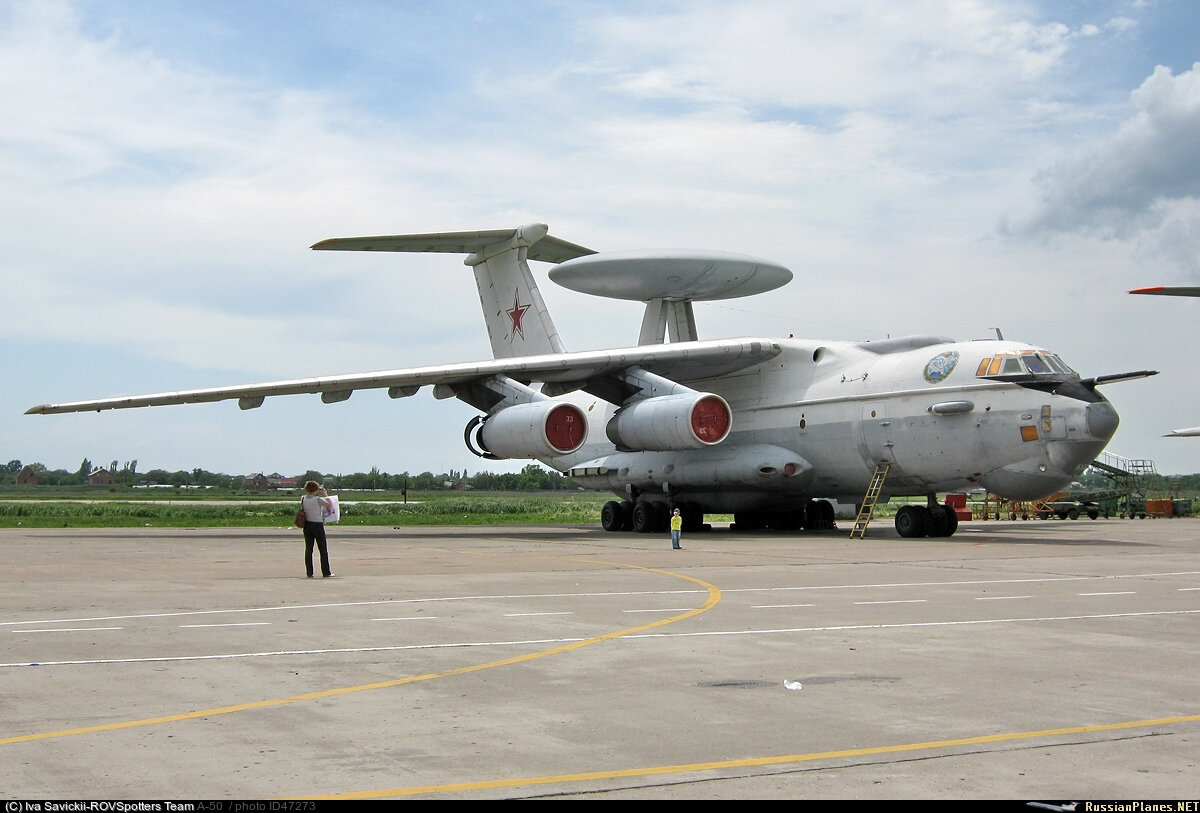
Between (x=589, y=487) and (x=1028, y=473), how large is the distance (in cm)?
1135

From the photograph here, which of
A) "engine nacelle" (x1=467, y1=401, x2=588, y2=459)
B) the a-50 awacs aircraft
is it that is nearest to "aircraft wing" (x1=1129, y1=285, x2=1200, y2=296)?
the a-50 awacs aircraft

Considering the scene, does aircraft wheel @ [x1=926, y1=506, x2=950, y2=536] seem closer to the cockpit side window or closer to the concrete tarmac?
the cockpit side window

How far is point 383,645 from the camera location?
8000mm

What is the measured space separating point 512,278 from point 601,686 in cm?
2306

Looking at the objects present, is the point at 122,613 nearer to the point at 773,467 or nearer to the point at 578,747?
the point at 578,747

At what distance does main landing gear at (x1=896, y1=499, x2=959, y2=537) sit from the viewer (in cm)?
2244

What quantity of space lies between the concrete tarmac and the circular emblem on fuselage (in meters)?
8.03

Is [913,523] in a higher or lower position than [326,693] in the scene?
higher

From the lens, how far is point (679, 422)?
72.7 feet

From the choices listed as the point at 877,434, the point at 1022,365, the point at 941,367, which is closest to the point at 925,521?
the point at 877,434

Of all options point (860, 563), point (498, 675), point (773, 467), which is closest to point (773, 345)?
point (773, 467)

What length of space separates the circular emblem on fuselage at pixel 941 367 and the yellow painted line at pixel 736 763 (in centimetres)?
1613

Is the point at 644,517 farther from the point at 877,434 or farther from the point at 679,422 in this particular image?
the point at 877,434

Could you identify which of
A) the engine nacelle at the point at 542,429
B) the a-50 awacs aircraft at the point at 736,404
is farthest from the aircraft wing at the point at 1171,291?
the engine nacelle at the point at 542,429
